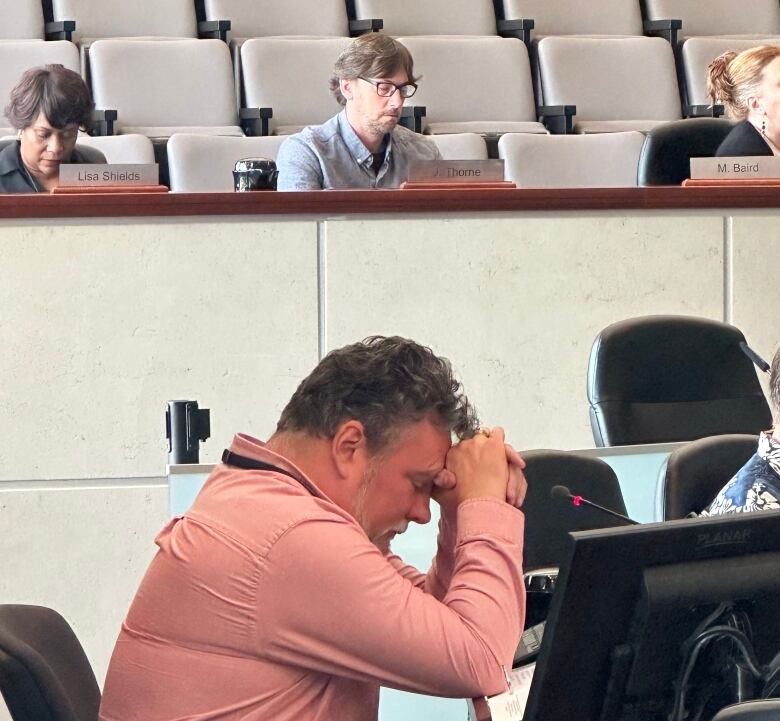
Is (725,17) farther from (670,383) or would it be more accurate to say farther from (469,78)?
(670,383)

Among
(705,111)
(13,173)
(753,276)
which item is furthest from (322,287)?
(705,111)

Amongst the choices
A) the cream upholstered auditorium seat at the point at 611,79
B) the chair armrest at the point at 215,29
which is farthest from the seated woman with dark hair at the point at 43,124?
the cream upholstered auditorium seat at the point at 611,79

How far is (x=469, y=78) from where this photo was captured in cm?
475

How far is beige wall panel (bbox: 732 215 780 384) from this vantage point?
3.12m

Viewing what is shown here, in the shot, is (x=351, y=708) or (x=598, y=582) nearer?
(x=598, y=582)

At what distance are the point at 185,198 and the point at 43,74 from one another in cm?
87

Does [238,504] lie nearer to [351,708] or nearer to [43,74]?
[351,708]

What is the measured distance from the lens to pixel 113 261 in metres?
2.87

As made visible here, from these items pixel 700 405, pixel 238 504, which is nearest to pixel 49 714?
pixel 238 504

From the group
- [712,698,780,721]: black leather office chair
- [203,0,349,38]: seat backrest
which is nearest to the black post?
[712,698,780,721]: black leather office chair

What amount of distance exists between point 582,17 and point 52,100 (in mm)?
2452

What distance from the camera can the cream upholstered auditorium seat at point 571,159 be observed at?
4344 mm

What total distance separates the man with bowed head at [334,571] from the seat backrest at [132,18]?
3.69 m

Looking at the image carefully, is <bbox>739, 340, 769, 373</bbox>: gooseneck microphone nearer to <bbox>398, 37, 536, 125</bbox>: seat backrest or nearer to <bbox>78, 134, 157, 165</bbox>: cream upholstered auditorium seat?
<bbox>78, 134, 157, 165</bbox>: cream upholstered auditorium seat
